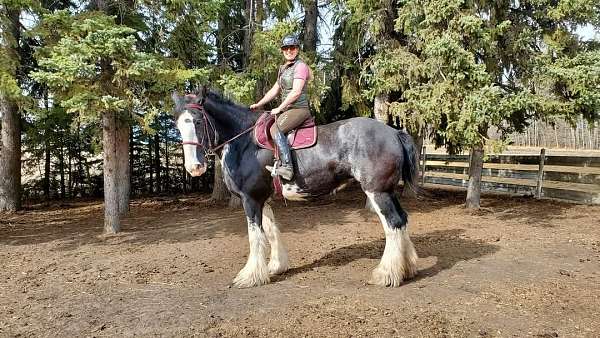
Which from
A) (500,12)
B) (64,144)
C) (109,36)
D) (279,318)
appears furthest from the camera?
(64,144)

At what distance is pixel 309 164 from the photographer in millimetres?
5160

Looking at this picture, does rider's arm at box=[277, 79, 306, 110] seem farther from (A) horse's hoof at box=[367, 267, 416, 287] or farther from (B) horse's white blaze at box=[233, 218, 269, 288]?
(A) horse's hoof at box=[367, 267, 416, 287]

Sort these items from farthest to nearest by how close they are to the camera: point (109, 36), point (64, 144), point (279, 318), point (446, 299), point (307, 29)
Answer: point (64, 144), point (307, 29), point (109, 36), point (446, 299), point (279, 318)

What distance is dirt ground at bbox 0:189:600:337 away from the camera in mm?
3855

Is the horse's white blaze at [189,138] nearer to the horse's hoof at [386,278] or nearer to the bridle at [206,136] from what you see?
the bridle at [206,136]

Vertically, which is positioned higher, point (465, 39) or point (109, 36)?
point (465, 39)

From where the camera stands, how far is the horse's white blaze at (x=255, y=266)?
509 centimetres

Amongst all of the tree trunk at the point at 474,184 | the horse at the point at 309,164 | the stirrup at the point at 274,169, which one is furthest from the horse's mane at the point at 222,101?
the tree trunk at the point at 474,184

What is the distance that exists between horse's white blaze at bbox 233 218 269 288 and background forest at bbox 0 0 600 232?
11.2 ft

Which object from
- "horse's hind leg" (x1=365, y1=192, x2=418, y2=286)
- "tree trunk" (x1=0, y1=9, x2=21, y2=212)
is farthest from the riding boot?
"tree trunk" (x1=0, y1=9, x2=21, y2=212)

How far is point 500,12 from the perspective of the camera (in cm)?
984

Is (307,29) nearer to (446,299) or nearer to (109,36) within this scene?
(109,36)

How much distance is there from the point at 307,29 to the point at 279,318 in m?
9.87

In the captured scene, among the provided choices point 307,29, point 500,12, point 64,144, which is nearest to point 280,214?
point 307,29
